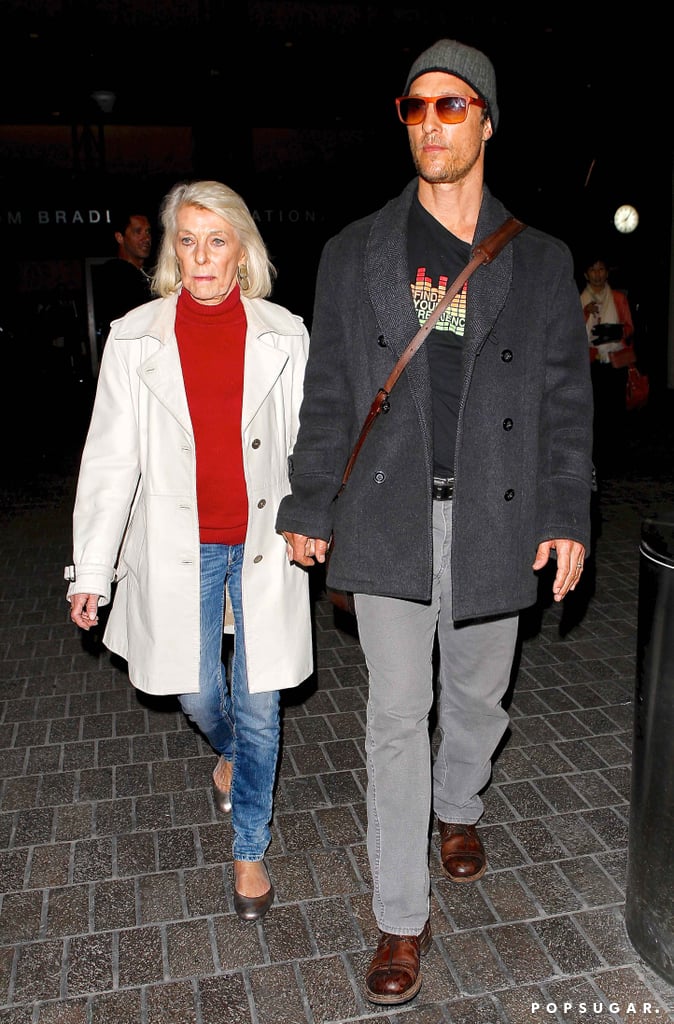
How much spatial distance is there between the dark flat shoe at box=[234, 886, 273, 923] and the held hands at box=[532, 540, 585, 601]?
1361 mm

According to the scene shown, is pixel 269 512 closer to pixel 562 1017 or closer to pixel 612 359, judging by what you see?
pixel 562 1017

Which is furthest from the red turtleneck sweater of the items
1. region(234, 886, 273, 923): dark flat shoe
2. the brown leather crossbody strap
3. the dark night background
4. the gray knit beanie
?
the dark night background

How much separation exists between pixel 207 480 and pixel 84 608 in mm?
→ 570

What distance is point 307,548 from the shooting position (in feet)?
9.75

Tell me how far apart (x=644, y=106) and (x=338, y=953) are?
17.0 m

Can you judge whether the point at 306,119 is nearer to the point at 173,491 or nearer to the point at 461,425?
the point at 173,491

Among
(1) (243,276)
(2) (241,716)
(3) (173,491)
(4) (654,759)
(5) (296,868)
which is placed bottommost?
(5) (296,868)

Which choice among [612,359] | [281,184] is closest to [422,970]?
[612,359]

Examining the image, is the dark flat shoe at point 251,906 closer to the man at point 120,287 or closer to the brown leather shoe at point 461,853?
the brown leather shoe at point 461,853

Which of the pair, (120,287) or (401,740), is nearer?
(401,740)

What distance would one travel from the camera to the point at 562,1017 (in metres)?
2.74

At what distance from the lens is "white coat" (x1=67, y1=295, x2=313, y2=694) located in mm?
3178

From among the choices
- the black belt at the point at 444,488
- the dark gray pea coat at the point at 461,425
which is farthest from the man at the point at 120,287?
the black belt at the point at 444,488

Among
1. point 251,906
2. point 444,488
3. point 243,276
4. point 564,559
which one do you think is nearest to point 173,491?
point 243,276
